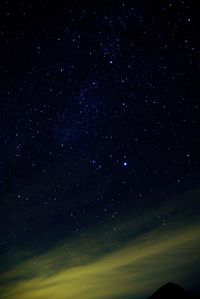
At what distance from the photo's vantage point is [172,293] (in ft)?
78.7

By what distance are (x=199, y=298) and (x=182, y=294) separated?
1.61m

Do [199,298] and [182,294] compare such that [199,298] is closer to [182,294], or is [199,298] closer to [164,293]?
[182,294]

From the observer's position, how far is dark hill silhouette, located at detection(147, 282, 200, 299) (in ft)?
76.2

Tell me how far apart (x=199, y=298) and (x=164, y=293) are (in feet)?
10.2

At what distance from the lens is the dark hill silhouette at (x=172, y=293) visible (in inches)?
915

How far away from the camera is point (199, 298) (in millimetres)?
22188

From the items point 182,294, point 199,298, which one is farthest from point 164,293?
point 199,298

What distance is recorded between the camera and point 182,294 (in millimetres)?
23469

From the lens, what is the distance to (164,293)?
79.9 feet

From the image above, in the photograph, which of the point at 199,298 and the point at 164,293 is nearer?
the point at 199,298

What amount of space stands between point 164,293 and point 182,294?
1547 mm
